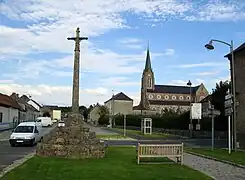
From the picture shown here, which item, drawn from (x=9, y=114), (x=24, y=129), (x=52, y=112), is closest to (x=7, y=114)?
(x=9, y=114)

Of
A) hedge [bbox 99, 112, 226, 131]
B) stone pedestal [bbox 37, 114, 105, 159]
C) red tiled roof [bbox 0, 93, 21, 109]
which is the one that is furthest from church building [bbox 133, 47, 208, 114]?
stone pedestal [bbox 37, 114, 105, 159]

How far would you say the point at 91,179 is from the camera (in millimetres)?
12211

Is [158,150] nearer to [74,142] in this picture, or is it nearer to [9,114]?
[74,142]

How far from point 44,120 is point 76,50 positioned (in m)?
61.7

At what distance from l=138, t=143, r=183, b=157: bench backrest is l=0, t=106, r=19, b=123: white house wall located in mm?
46707

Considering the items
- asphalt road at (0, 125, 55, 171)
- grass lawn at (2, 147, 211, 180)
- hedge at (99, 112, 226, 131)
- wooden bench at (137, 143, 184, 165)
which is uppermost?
hedge at (99, 112, 226, 131)

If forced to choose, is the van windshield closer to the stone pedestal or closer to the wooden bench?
the stone pedestal

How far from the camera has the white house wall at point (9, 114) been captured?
6206 centimetres

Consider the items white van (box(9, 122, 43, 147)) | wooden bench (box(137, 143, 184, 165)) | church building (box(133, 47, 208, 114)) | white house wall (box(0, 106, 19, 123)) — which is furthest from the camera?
church building (box(133, 47, 208, 114))

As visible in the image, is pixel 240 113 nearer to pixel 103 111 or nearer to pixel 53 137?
pixel 53 137

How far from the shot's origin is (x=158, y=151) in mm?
17766

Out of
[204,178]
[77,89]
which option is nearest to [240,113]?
[77,89]

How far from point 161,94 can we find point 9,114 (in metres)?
95.8

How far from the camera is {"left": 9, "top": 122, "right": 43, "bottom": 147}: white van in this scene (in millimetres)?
29408
